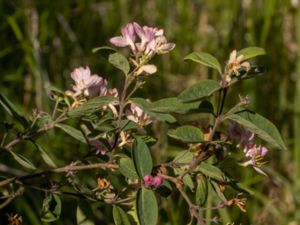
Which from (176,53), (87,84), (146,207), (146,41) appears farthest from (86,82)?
(176,53)

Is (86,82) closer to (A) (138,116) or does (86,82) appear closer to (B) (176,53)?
(A) (138,116)

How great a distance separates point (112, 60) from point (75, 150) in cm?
108

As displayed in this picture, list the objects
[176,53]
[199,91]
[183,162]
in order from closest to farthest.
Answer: [199,91] < [183,162] < [176,53]

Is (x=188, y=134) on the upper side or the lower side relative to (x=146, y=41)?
lower

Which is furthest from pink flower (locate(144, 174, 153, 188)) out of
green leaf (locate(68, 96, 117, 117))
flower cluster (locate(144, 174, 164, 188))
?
green leaf (locate(68, 96, 117, 117))

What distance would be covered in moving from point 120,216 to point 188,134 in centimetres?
15

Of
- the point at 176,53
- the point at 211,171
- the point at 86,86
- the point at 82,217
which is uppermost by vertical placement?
the point at 86,86

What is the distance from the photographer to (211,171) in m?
1.00

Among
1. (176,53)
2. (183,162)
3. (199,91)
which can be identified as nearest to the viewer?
(199,91)

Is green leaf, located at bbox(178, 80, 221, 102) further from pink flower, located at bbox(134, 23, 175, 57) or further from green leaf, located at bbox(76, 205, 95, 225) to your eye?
green leaf, located at bbox(76, 205, 95, 225)

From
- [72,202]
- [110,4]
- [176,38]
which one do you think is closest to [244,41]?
[176,38]

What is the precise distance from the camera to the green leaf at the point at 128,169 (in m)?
0.99

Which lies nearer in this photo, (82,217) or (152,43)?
(152,43)

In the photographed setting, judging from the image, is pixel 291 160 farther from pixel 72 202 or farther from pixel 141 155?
pixel 141 155
